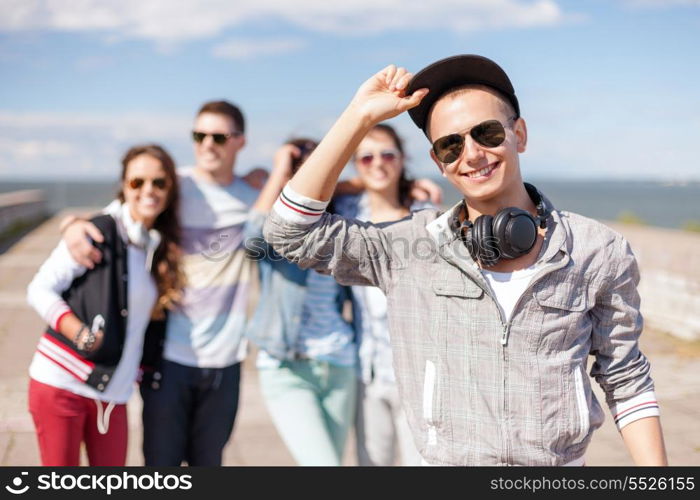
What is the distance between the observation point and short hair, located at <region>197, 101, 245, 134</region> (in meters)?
4.33

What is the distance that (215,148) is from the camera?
167 inches

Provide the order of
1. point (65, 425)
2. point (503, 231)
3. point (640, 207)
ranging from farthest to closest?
point (640, 207)
point (65, 425)
point (503, 231)

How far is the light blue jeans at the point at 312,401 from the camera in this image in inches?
155

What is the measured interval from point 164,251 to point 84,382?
0.78 meters

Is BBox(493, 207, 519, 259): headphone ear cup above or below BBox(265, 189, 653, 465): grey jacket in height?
above

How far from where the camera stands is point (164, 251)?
3.98 m

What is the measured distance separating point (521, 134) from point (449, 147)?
0.26 meters

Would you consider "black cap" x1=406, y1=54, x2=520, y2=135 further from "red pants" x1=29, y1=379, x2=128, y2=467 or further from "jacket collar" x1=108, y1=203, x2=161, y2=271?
"red pants" x1=29, y1=379, x2=128, y2=467

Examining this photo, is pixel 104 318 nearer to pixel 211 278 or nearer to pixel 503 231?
pixel 211 278

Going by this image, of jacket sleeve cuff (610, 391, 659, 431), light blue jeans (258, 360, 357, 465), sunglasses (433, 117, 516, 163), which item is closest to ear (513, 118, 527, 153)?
sunglasses (433, 117, 516, 163)
